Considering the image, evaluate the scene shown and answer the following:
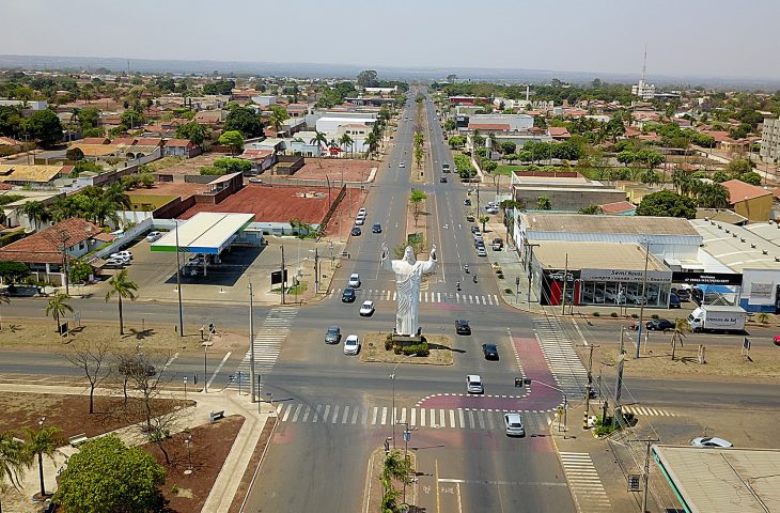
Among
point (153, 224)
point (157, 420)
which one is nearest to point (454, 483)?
point (157, 420)

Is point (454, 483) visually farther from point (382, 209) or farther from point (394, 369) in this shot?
point (382, 209)

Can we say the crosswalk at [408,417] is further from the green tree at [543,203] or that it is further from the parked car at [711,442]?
the green tree at [543,203]

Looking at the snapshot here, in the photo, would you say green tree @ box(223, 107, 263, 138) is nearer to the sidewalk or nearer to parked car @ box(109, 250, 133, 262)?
parked car @ box(109, 250, 133, 262)

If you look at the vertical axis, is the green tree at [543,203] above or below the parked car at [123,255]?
above

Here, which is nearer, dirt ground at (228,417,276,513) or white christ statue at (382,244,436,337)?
dirt ground at (228,417,276,513)

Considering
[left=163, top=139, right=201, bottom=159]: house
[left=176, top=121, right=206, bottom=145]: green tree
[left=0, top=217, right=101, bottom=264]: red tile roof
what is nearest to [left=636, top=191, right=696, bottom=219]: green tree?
[left=0, top=217, right=101, bottom=264]: red tile roof

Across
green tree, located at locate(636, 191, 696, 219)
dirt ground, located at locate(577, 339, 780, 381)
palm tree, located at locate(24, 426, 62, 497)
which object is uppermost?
green tree, located at locate(636, 191, 696, 219)

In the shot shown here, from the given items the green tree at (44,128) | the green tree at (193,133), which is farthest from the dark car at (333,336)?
the green tree at (44,128)
